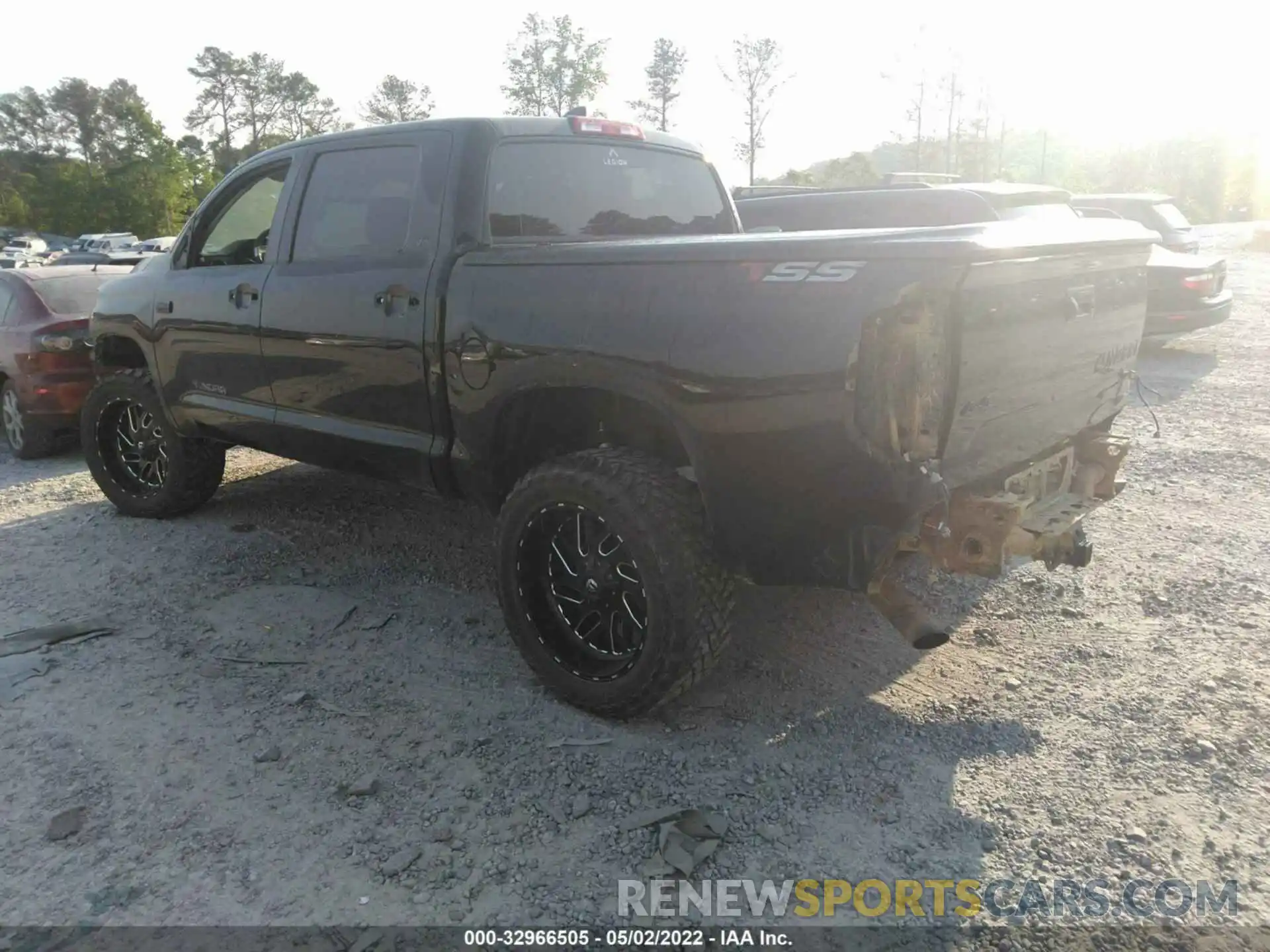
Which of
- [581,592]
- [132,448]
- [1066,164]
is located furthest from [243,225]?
[1066,164]

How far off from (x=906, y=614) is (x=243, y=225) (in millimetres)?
3848

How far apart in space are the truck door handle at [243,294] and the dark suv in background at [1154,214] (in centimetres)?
1000

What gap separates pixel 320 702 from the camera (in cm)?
357

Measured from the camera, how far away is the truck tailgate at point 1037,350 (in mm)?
2736

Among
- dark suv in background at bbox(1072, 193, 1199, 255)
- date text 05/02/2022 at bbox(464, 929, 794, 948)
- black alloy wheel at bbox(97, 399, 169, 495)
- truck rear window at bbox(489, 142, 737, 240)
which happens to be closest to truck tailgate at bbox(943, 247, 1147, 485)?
date text 05/02/2022 at bbox(464, 929, 794, 948)

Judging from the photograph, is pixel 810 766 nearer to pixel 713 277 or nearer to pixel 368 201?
A: pixel 713 277

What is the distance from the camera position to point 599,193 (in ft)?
14.1

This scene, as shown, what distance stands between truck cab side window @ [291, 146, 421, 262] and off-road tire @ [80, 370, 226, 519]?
1646 mm

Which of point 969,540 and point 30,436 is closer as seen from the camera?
point 969,540

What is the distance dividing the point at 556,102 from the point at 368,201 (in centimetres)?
3975

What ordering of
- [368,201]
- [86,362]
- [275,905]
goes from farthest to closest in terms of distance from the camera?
[86,362]
[368,201]
[275,905]

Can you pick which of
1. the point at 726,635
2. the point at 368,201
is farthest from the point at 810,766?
the point at 368,201

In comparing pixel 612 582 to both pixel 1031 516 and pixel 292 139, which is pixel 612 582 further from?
pixel 292 139

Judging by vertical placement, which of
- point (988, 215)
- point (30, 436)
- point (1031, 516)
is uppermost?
point (988, 215)
